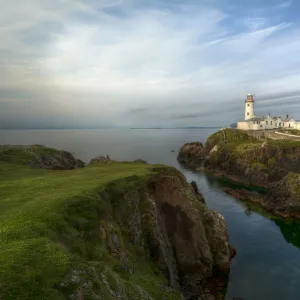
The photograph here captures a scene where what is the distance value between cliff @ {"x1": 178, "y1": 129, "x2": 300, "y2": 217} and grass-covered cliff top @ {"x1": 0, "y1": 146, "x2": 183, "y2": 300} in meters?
37.5

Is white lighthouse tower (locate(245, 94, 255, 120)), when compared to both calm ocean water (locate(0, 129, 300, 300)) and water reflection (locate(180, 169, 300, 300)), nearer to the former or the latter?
water reflection (locate(180, 169, 300, 300))

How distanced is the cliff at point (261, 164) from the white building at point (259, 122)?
9.74 m

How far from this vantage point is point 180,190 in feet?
111

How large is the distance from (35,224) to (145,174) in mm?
17320

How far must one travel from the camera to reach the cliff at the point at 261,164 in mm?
57531

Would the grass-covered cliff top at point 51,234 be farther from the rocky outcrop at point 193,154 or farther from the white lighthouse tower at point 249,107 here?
the white lighthouse tower at point 249,107

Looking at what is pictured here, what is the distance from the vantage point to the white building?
418 ft

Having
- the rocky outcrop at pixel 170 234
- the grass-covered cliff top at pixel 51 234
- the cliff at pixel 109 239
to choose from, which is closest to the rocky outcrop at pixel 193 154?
the rocky outcrop at pixel 170 234

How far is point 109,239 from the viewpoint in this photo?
2191 centimetres

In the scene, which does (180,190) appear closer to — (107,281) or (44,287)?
(107,281)

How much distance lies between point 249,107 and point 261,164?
53.8 meters

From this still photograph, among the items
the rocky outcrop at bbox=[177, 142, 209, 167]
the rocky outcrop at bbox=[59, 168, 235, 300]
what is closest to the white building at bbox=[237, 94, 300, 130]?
the rocky outcrop at bbox=[177, 142, 209, 167]

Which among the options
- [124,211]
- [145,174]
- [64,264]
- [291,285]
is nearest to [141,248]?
[124,211]

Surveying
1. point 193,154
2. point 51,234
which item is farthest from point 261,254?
point 193,154
